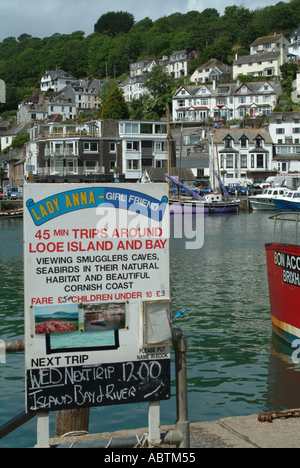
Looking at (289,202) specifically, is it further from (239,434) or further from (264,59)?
(264,59)

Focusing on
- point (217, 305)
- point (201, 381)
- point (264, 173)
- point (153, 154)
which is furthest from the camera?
point (264, 173)

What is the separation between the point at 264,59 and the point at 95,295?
488 ft

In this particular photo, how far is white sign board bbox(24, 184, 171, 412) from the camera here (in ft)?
15.9

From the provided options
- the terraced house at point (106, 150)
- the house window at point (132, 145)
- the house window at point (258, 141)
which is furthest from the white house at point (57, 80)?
the house window at point (132, 145)

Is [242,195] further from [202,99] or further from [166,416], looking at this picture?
[166,416]

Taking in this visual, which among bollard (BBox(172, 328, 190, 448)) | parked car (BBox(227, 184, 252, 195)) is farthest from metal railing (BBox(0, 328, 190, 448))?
parked car (BBox(227, 184, 252, 195))

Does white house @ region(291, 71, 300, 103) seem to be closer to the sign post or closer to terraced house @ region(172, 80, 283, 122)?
terraced house @ region(172, 80, 283, 122)

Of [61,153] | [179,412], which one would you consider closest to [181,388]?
[179,412]

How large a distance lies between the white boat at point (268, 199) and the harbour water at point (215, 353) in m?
42.1

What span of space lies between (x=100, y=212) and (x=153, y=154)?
70158 millimetres

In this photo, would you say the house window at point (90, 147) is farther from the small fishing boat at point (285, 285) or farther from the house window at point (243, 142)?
the small fishing boat at point (285, 285)

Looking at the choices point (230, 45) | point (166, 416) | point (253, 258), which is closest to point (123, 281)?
point (166, 416)

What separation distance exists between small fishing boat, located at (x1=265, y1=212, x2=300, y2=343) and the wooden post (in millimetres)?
6488
